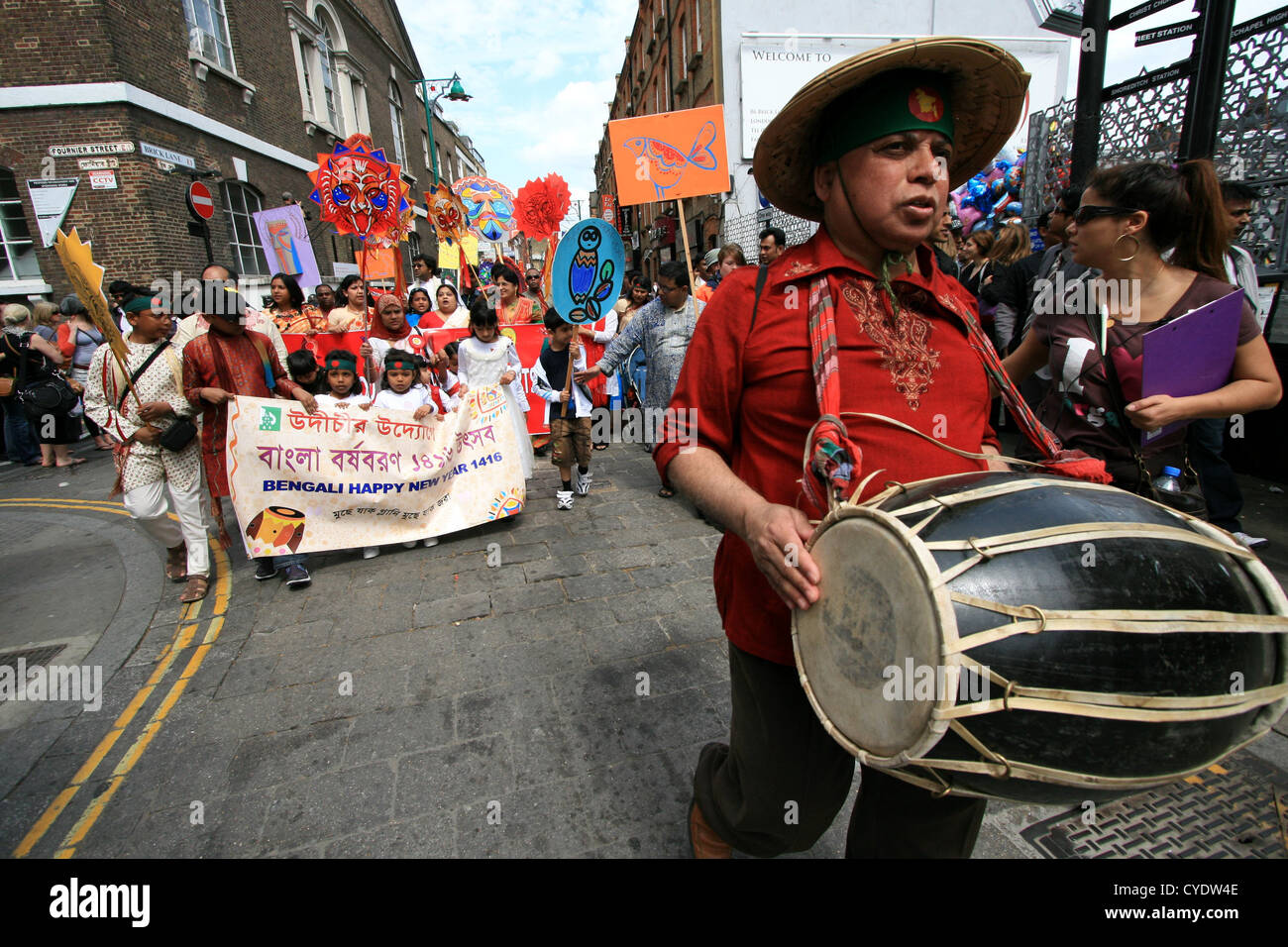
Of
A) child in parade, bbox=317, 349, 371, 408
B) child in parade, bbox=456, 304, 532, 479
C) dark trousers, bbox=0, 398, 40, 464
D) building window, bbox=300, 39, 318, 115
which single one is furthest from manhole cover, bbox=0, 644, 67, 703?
building window, bbox=300, 39, 318, 115

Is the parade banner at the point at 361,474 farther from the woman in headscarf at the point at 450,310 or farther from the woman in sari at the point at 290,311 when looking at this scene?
the woman in sari at the point at 290,311

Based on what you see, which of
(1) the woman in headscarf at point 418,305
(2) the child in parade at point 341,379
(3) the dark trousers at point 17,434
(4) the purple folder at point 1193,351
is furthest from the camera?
(1) the woman in headscarf at point 418,305

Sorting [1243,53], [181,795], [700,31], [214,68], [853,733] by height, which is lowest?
[181,795]

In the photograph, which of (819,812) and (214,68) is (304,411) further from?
(214,68)

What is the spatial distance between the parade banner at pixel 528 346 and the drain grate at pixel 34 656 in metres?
5.01

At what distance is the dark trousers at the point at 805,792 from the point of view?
1401 millimetres

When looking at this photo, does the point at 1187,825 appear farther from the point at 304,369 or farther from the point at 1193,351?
the point at 304,369

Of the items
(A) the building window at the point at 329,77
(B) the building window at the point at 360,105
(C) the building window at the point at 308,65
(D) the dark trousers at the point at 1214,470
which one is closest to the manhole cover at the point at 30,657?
(D) the dark trousers at the point at 1214,470

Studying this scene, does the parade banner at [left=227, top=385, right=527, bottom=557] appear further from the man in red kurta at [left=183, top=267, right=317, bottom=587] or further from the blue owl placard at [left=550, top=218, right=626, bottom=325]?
the blue owl placard at [left=550, top=218, right=626, bottom=325]

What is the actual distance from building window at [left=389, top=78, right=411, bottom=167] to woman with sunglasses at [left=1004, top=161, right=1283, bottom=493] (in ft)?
103

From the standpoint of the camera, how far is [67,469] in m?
8.19

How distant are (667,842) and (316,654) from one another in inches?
89.7

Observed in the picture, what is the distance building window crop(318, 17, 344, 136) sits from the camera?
19.7 metres

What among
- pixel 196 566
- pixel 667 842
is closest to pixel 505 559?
pixel 196 566
